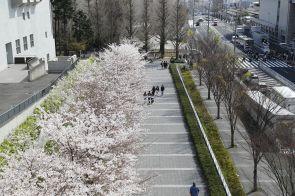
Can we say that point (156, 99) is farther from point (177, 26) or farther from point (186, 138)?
point (177, 26)

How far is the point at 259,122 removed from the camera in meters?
24.2

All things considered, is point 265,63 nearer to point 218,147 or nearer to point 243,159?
point 218,147

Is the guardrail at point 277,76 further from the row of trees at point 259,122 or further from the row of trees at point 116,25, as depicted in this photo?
the row of trees at point 116,25

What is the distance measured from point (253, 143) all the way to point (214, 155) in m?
4.20

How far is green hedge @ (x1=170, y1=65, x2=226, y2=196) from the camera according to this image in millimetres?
18422

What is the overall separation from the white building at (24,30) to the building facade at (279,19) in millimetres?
37446

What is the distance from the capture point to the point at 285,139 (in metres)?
16.9

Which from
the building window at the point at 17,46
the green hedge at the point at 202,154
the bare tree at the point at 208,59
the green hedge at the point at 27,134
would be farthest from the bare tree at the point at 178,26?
the green hedge at the point at 27,134

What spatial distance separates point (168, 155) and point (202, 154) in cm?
205

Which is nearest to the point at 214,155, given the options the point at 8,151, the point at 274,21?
the point at 8,151

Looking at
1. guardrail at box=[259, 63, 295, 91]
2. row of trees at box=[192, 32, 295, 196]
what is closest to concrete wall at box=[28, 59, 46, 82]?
row of trees at box=[192, 32, 295, 196]

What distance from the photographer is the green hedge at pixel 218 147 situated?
1898 cm

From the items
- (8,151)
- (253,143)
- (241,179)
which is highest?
(8,151)

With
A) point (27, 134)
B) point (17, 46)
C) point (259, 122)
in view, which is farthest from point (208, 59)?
point (27, 134)
